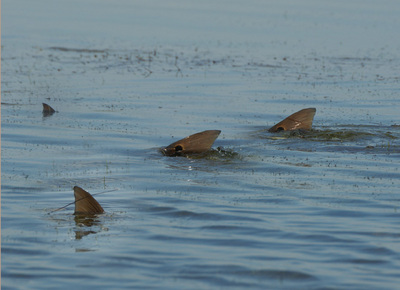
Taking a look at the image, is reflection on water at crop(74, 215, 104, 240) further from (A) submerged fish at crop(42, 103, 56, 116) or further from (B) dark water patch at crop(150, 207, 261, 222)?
(A) submerged fish at crop(42, 103, 56, 116)

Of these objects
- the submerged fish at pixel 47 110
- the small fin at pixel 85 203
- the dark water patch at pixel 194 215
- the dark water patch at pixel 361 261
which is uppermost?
the submerged fish at pixel 47 110

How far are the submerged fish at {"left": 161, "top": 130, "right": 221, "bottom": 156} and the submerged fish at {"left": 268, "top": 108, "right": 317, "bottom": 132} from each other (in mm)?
2582

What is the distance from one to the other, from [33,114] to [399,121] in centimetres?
876

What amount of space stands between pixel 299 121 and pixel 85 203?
7332mm

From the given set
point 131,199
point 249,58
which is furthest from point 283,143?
point 249,58

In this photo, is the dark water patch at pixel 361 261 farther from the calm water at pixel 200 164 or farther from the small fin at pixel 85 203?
the small fin at pixel 85 203

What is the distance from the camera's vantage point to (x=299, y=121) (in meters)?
16.8

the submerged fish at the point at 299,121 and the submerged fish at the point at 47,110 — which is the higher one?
the submerged fish at the point at 47,110

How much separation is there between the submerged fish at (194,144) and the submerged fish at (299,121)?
2.58m

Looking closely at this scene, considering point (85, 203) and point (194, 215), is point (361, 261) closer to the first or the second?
point (194, 215)

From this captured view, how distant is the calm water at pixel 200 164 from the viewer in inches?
340

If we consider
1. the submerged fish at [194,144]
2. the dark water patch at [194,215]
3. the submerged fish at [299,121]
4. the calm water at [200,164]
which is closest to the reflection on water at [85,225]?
the calm water at [200,164]

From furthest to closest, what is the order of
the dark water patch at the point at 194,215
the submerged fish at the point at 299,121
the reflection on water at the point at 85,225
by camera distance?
the submerged fish at the point at 299,121 < the dark water patch at the point at 194,215 < the reflection on water at the point at 85,225

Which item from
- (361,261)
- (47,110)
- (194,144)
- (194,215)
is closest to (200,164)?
(194,144)
